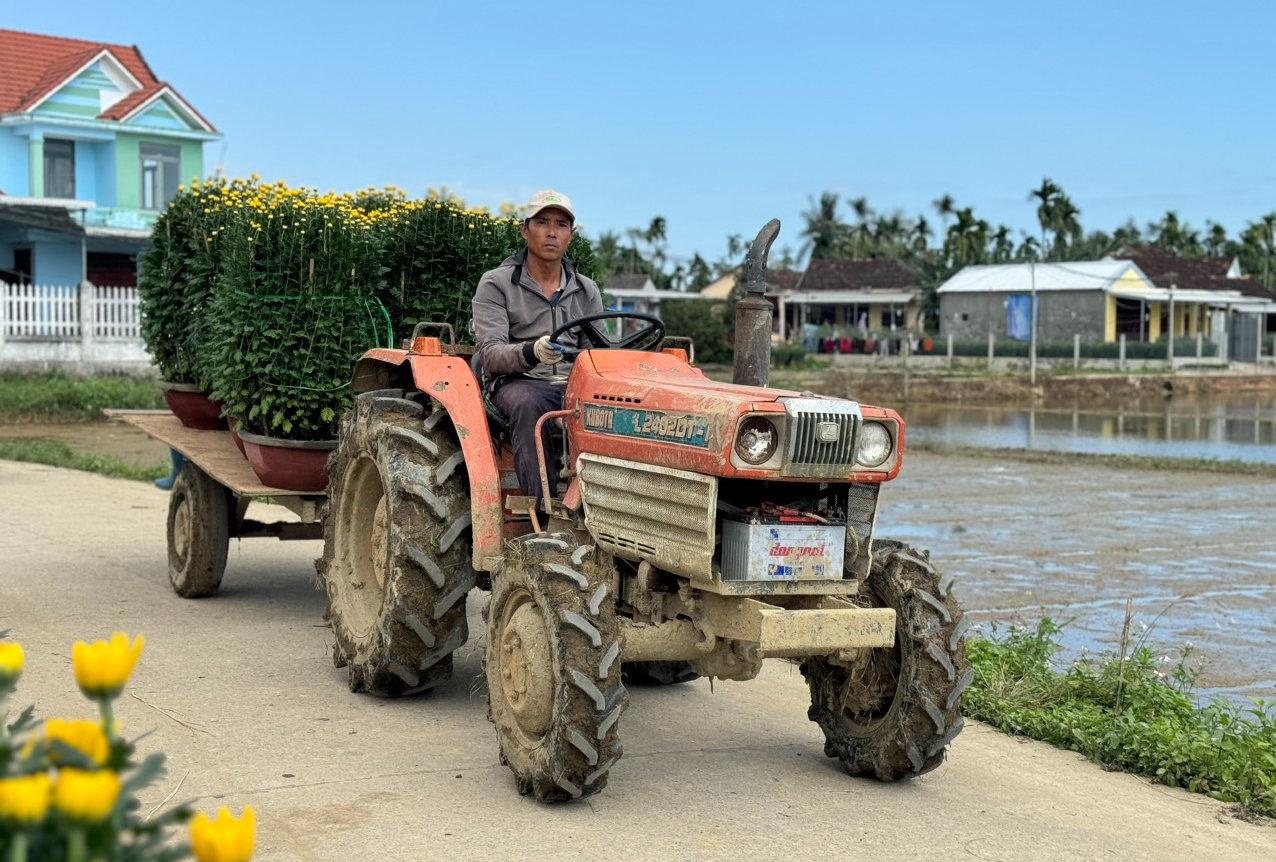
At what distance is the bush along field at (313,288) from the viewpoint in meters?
8.71

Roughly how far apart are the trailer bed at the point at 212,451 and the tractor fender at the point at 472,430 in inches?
60.4

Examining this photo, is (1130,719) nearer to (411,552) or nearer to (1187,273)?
(411,552)

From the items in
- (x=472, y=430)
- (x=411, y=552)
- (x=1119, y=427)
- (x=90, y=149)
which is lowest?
(x=1119, y=427)

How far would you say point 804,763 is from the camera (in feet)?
20.6

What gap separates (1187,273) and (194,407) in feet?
222

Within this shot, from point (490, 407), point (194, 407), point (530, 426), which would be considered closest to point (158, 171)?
point (194, 407)

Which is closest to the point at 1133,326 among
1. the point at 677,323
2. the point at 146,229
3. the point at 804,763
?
the point at 677,323

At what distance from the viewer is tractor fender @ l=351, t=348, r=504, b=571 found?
6.52 metres

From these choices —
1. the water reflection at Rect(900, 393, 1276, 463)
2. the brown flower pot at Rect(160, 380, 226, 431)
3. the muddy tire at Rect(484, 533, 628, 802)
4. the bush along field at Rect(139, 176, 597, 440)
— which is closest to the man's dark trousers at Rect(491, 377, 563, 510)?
the muddy tire at Rect(484, 533, 628, 802)

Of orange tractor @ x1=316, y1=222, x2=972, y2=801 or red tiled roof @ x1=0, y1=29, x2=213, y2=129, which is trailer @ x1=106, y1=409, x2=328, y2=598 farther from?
red tiled roof @ x1=0, y1=29, x2=213, y2=129

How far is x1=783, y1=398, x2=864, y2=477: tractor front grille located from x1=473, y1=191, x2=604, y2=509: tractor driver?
1.45 metres

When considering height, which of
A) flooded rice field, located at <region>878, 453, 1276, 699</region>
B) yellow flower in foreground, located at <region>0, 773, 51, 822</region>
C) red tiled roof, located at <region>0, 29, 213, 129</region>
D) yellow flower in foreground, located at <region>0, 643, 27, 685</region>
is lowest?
flooded rice field, located at <region>878, 453, 1276, 699</region>

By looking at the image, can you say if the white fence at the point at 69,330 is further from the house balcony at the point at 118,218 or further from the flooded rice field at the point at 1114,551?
the flooded rice field at the point at 1114,551

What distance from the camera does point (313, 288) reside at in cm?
879
